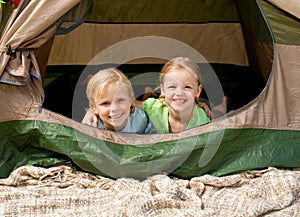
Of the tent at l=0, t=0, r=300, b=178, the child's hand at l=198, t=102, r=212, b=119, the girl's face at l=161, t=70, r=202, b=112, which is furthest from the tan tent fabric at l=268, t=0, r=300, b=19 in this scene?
the child's hand at l=198, t=102, r=212, b=119

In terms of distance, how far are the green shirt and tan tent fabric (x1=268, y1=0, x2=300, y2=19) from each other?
0.54 m

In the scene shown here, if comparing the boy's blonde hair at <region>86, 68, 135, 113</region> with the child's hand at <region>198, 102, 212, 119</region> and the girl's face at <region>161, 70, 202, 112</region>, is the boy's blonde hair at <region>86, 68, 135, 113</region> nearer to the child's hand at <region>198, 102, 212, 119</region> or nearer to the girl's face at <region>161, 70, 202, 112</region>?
the girl's face at <region>161, 70, 202, 112</region>

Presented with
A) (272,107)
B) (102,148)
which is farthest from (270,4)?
(102,148)

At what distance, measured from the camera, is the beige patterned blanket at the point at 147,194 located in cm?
205

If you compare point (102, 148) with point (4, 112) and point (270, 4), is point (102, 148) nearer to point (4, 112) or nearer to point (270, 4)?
point (4, 112)

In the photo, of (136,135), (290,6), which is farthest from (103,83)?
(290,6)

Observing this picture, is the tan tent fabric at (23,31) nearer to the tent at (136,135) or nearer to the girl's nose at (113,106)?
the tent at (136,135)

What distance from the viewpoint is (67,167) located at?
91.9 inches

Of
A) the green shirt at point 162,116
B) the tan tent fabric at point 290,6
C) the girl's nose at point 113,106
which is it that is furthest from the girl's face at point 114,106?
the tan tent fabric at point 290,6

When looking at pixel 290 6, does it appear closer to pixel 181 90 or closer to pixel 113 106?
pixel 181 90

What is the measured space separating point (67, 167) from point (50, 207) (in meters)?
0.27

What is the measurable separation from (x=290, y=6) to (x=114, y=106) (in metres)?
0.78

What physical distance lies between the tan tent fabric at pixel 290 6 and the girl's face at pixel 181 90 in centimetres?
46

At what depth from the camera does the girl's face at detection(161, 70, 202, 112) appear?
2.43 m
